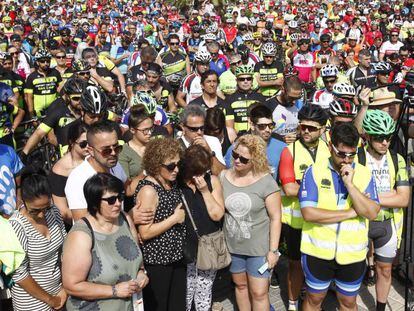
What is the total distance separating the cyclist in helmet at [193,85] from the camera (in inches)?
348

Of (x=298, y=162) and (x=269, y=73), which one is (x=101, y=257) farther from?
(x=269, y=73)

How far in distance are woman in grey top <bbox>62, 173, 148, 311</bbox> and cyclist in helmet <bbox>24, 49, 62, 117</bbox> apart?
233 inches

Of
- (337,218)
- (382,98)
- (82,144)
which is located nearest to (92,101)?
(82,144)

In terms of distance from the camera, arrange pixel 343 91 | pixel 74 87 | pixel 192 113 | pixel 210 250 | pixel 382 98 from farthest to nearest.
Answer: pixel 343 91 → pixel 382 98 → pixel 74 87 → pixel 192 113 → pixel 210 250

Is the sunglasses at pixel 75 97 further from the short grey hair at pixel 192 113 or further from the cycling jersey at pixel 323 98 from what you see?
the cycling jersey at pixel 323 98

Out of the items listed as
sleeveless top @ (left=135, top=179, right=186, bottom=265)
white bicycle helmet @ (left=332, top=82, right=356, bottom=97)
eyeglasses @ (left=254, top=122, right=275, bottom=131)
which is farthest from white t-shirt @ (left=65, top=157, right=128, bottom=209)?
white bicycle helmet @ (left=332, top=82, right=356, bottom=97)

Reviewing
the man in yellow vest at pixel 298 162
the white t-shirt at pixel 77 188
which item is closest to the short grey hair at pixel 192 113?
the man in yellow vest at pixel 298 162

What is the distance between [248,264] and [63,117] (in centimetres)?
286

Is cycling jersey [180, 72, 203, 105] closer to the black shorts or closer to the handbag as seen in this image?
the handbag

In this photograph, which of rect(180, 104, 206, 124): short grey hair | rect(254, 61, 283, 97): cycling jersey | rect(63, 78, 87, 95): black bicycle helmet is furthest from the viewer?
rect(254, 61, 283, 97): cycling jersey

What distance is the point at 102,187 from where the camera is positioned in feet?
11.6

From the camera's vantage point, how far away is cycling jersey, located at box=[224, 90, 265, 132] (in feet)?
24.3

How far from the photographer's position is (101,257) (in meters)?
3.47

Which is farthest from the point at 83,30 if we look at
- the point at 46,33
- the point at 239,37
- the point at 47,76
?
the point at 47,76
